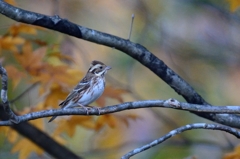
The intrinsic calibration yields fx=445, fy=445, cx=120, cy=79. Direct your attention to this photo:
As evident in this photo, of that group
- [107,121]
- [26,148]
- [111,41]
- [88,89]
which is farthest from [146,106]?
[26,148]

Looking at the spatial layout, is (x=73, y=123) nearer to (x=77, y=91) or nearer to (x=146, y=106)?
(x=77, y=91)

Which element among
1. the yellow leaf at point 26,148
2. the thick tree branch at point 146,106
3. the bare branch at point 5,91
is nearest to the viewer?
the bare branch at point 5,91

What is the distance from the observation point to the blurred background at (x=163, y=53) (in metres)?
6.51

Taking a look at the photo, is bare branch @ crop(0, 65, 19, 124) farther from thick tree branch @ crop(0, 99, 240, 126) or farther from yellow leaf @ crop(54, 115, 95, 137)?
yellow leaf @ crop(54, 115, 95, 137)

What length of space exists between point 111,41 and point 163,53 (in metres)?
3.99

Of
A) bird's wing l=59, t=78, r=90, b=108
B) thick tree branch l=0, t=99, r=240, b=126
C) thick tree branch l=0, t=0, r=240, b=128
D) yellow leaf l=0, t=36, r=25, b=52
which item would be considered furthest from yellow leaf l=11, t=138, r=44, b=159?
thick tree branch l=0, t=99, r=240, b=126

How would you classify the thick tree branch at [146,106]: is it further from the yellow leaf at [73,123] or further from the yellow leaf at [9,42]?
the yellow leaf at [73,123]

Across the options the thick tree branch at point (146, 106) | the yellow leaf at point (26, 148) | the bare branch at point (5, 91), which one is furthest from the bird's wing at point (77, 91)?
the bare branch at point (5, 91)

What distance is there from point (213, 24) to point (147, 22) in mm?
1323

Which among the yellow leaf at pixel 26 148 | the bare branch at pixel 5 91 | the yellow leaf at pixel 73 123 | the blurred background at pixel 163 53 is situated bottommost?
the bare branch at pixel 5 91

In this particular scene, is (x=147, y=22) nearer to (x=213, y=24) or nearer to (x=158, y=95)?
(x=213, y=24)

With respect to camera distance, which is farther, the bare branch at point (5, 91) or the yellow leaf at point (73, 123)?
the yellow leaf at point (73, 123)

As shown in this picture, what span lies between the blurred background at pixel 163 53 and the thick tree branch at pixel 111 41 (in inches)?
90.8

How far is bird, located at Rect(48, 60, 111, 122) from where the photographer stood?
4344mm
